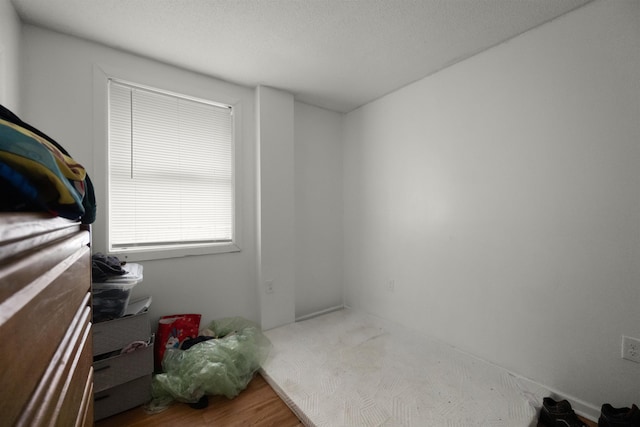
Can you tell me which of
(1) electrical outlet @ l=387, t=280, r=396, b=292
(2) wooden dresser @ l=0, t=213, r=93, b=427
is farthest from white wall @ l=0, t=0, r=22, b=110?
(1) electrical outlet @ l=387, t=280, r=396, b=292

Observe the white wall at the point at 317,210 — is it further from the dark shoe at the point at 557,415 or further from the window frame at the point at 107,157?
the dark shoe at the point at 557,415

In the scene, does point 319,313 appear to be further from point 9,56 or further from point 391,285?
point 9,56

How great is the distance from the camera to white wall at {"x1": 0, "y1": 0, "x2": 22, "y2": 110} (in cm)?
139

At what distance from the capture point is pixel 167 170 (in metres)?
2.21

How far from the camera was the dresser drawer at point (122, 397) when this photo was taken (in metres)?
1.53

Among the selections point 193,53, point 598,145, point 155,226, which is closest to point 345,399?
point 155,226

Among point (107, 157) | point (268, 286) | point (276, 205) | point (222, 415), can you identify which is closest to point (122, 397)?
point (222, 415)

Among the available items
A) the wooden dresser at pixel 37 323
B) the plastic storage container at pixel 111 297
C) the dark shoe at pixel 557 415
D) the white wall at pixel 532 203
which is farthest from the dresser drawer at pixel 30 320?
the white wall at pixel 532 203

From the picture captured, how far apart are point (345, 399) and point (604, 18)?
2.64 meters

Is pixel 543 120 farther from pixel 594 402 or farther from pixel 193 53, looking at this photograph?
pixel 193 53

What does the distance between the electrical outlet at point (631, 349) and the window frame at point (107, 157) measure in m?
2.65

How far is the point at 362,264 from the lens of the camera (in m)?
3.00

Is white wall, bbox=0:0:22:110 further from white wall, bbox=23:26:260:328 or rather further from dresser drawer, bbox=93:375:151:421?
dresser drawer, bbox=93:375:151:421

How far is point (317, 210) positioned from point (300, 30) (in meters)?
1.73
